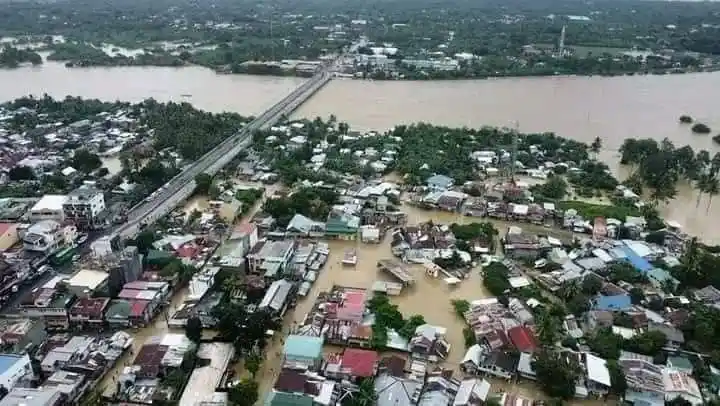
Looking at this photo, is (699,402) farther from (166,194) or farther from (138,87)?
(138,87)

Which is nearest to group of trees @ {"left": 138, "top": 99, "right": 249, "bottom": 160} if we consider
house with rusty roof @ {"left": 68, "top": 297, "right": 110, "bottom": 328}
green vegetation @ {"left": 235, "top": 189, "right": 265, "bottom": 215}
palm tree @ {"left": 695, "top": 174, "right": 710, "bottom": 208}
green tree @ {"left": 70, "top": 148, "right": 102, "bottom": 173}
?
green tree @ {"left": 70, "top": 148, "right": 102, "bottom": 173}

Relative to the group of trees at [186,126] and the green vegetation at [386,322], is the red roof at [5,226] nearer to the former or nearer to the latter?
the group of trees at [186,126]

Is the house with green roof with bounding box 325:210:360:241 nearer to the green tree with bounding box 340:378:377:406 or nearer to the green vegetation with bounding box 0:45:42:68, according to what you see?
the green tree with bounding box 340:378:377:406

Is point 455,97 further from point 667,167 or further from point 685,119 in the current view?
point 667,167

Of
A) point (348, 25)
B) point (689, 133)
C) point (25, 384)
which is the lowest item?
point (25, 384)

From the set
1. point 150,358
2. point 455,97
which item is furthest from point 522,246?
point 455,97

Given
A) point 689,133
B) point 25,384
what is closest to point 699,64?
point 689,133
